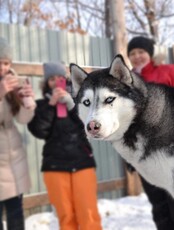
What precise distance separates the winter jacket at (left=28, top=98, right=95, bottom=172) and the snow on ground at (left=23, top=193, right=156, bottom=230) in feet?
4.31

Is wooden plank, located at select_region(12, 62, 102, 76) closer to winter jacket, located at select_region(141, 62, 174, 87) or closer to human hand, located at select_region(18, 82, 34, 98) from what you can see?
human hand, located at select_region(18, 82, 34, 98)

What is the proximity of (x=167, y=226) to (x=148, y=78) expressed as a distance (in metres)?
1.19

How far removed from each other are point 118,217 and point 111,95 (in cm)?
287

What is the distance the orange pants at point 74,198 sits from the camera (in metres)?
2.97

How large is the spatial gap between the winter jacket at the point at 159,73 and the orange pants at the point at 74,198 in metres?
0.94

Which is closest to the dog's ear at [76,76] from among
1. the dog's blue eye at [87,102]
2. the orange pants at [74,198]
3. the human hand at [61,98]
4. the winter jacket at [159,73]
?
the dog's blue eye at [87,102]

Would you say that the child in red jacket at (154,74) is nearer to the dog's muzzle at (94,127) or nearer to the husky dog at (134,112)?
the husky dog at (134,112)

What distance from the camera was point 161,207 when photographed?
2902 millimetres

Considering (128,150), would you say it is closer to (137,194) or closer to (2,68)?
(2,68)

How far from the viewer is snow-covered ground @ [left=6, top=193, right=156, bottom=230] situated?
4062 mm

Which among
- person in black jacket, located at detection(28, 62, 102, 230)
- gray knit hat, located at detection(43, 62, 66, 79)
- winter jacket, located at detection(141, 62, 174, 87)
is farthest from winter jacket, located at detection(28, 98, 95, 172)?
winter jacket, located at detection(141, 62, 174, 87)

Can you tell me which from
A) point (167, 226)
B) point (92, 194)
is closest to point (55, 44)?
point (92, 194)

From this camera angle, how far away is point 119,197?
5.26 m

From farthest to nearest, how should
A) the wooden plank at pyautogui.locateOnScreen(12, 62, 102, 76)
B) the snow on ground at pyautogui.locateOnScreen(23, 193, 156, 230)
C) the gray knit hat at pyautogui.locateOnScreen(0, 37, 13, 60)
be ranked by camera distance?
the wooden plank at pyautogui.locateOnScreen(12, 62, 102, 76) < the snow on ground at pyautogui.locateOnScreen(23, 193, 156, 230) < the gray knit hat at pyautogui.locateOnScreen(0, 37, 13, 60)
